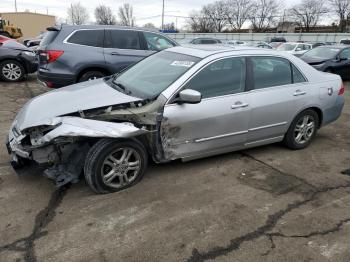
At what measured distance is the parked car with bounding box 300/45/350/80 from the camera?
40.8ft

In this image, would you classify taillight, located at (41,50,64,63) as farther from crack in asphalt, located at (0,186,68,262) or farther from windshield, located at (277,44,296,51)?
windshield, located at (277,44,296,51)

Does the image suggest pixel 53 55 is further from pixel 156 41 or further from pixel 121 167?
pixel 121 167

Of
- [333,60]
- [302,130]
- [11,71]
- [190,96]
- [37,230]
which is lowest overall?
[37,230]

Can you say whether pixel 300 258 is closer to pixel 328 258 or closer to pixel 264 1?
pixel 328 258

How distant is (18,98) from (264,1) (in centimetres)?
8215

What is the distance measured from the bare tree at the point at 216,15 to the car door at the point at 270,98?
271 ft

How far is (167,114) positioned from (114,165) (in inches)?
31.2

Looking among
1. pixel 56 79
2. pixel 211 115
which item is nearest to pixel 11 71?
pixel 56 79

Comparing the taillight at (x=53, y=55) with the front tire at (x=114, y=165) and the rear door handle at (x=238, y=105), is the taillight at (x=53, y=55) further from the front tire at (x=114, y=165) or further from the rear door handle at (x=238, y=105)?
the rear door handle at (x=238, y=105)

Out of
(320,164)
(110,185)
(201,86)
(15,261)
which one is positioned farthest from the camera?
(320,164)

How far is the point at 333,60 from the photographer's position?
1253 centimetres

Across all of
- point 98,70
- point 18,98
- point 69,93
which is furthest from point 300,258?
point 18,98

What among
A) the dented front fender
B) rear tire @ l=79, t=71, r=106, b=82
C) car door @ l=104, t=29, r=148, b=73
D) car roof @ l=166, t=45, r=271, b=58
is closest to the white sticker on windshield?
car roof @ l=166, t=45, r=271, b=58

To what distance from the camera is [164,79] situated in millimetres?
4102
